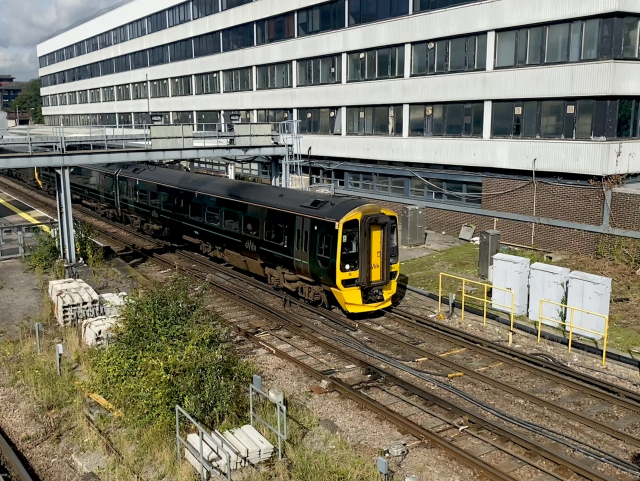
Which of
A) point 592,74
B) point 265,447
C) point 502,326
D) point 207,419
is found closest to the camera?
point 265,447

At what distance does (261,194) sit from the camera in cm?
1905

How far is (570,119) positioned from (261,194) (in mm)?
12068

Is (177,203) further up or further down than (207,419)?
further up

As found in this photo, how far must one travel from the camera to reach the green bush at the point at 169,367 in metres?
10.5

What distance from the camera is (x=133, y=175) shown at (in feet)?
90.0

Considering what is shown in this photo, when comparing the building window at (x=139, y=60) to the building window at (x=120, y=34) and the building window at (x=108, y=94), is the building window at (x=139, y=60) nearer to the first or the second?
the building window at (x=120, y=34)

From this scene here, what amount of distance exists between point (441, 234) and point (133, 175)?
14589mm

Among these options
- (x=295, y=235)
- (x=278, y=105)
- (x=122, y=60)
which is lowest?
(x=295, y=235)

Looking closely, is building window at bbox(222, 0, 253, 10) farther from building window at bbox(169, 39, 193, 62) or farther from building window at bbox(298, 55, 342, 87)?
building window at bbox(298, 55, 342, 87)

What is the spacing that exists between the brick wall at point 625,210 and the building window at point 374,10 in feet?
44.0

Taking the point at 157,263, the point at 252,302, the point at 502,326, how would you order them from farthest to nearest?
the point at 157,263, the point at 252,302, the point at 502,326

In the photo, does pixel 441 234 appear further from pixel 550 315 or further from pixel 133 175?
pixel 133 175

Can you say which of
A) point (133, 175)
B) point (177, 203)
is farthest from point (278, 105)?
point (177, 203)

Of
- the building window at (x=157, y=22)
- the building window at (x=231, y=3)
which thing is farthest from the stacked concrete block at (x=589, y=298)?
the building window at (x=157, y=22)
